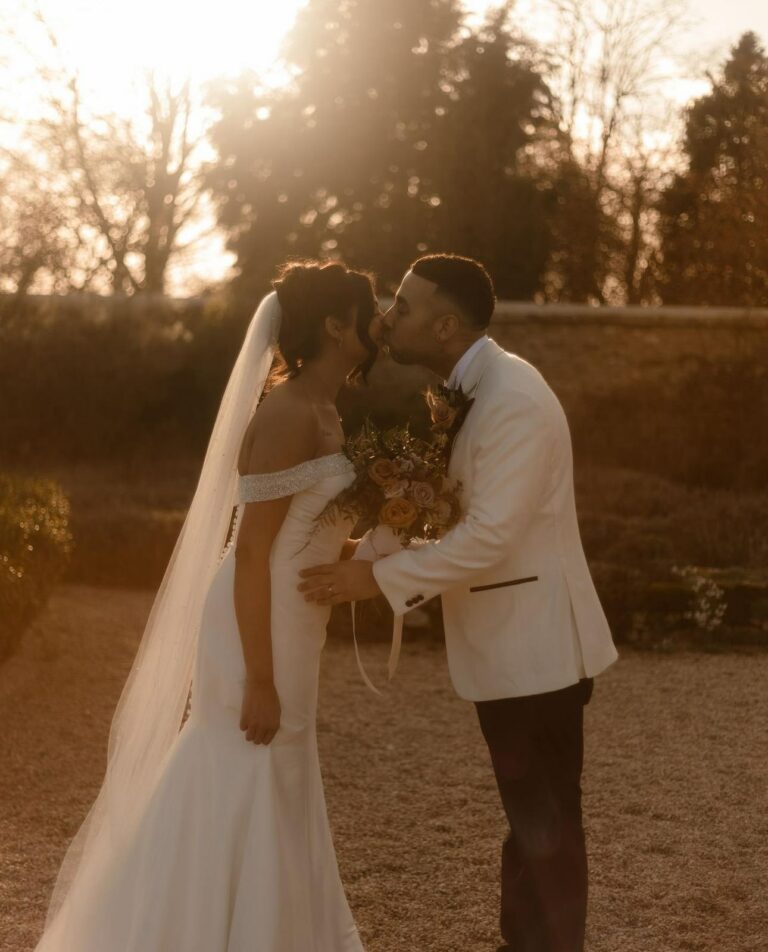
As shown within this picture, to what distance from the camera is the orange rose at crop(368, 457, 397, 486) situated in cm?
336

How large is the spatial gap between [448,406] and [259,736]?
105 centimetres

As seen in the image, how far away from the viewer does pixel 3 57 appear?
93.8ft

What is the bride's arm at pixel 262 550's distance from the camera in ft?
11.3

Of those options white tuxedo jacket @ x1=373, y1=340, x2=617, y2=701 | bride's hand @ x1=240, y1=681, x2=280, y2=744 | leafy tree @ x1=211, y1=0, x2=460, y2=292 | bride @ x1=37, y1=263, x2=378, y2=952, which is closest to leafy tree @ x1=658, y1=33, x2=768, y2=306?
leafy tree @ x1=211, y1=0, x2=460, y2=292

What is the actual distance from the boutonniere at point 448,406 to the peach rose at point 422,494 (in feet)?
0.78

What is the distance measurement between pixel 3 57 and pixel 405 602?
28223 mm

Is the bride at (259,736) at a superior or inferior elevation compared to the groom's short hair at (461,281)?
inferior

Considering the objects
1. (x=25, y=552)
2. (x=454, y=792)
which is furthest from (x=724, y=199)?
(x=454, y=792)

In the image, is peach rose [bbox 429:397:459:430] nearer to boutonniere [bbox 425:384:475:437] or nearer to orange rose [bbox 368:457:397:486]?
boutonniere [bbox 425:384:475:437]

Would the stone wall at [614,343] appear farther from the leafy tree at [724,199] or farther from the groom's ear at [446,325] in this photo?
the groom's ear at [446,325]

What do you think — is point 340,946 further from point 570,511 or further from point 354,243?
point 354,243

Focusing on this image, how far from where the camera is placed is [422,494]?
340 cm

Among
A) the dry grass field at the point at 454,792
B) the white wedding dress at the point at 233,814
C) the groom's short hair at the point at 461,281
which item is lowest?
the dry grass field at the point at 454,792

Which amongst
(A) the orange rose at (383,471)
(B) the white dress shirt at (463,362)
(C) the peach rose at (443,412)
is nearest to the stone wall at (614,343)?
(B) the white dress shirt at (463,362)
